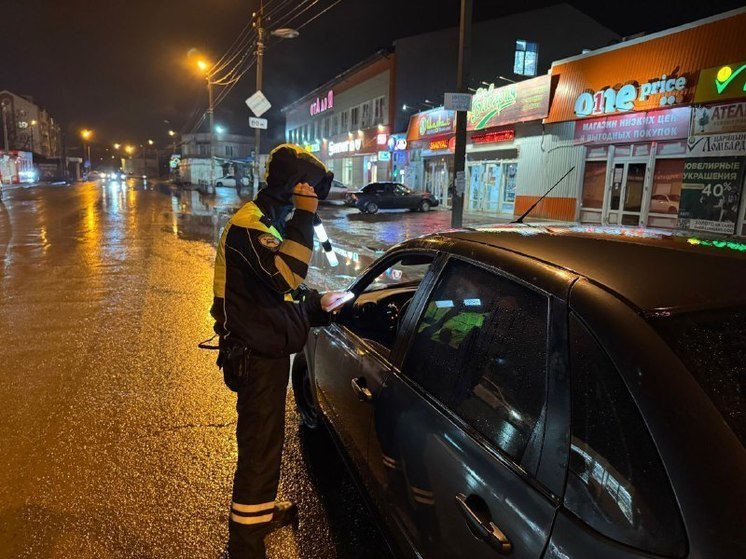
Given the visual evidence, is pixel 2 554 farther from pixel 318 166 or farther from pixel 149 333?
pixel 149 333


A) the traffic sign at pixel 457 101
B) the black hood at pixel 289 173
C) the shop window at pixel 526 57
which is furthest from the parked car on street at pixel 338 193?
the black hood at pixel 289 173

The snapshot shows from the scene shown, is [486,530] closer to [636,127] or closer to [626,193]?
[636,127]

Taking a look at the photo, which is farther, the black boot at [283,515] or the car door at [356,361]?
the black boot at [283,515]

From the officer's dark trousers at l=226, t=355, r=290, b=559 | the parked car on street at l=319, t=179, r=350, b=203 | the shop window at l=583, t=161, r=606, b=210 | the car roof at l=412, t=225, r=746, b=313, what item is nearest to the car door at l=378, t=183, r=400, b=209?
the parked car on street at l=319, t=179, r=350, b=203

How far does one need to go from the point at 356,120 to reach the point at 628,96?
81.6 ft

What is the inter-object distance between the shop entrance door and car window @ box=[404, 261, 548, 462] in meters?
14.7

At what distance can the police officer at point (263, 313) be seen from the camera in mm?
2230

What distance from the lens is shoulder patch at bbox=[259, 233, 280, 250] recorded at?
7.18 feet

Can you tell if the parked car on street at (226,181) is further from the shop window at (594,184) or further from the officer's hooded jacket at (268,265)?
the officer's hooded jacket at (268,265)

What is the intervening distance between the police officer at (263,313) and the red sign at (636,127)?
13.8m

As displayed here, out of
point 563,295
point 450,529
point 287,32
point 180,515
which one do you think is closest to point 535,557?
point 450,529

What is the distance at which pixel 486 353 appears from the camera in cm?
182

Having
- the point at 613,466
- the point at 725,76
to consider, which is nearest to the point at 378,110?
the point at 725,76

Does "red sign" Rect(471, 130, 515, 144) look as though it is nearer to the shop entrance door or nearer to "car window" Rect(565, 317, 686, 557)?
the shop entrance door
